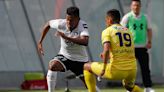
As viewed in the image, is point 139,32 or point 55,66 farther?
point 139,32

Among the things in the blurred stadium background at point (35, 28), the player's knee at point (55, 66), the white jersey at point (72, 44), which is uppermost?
the white jersey at point (72, 44)

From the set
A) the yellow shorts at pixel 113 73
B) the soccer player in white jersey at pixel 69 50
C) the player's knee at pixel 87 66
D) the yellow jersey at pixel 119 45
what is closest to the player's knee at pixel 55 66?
the soccer player in white jersey at pixel 69 50

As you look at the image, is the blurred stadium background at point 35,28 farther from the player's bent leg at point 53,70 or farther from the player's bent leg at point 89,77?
the player's bent leg at point 89,77

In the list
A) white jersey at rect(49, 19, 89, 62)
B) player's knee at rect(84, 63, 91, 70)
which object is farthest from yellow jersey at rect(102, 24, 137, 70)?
white jersey at rect(49, 19, 89, 62)

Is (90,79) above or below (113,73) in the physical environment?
below

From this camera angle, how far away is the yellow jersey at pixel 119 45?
408 inches

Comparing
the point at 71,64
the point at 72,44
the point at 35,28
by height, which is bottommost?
the point at 35,28

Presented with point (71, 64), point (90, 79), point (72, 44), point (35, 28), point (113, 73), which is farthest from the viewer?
point (35, 28)

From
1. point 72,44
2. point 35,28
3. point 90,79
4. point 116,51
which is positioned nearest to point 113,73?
point 116,51

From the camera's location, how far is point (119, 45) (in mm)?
10406

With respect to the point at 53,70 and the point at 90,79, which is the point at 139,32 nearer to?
the point at 53,70

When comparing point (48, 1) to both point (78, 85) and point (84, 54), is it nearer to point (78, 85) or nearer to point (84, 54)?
point (78, 85)

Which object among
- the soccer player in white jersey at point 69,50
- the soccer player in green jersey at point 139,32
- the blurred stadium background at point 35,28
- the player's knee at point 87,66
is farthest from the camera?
the blurred stadium background at point 35,28

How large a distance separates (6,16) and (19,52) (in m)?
1.19
